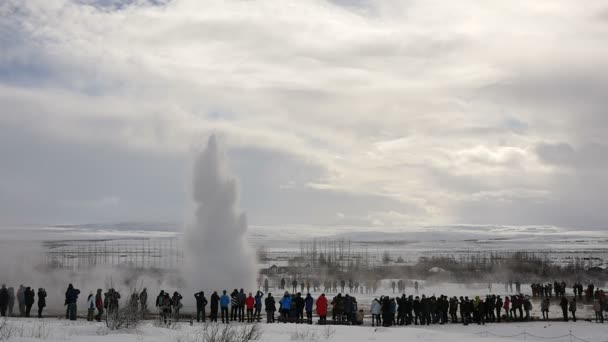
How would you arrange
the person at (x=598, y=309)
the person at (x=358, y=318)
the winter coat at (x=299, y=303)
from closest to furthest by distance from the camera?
the winter coat at (x=299, y=303) < the person at (x=358, y=318) < the person at (x=598, y=309)

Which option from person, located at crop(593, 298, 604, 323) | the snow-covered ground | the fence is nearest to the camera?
the snow-covered ground

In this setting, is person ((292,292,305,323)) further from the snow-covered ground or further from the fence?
the fence

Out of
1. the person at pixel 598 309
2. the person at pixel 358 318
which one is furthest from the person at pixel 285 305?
the person at pixel 598 309

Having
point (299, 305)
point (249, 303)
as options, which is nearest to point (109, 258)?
point (249, 303)

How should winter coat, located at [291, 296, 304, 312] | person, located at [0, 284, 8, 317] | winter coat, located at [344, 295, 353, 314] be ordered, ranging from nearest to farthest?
Result: person, located at [0, 284, 8, 317], winter coat, located at [291, 296, 304, 312], winter coat, located at [344, 295, 353, 314]

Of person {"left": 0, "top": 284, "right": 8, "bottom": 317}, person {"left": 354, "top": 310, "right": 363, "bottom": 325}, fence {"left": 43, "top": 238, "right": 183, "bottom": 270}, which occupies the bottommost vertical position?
person {"left": 354, "top": 310, "right": 363, "bottom": 325}

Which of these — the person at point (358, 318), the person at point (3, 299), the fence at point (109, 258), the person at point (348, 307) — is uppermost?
the fence at point (109, 258)

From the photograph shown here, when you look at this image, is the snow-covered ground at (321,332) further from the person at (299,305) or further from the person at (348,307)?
the person at (299,305)

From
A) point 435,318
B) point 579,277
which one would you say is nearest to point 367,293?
point 435,318

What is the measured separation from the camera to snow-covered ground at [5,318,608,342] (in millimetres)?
17922

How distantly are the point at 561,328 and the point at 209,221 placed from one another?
20857 millimetres

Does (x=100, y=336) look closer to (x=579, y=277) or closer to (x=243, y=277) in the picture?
(x=243, y=277)

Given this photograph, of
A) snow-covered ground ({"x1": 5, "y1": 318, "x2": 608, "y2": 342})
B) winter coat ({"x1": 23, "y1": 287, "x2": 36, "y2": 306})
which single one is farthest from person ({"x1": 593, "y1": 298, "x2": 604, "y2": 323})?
winter coat ({"x1": 23, "y1": 287, "x2": 36, "y2": 306})

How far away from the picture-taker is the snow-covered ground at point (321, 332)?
58.8 feet
